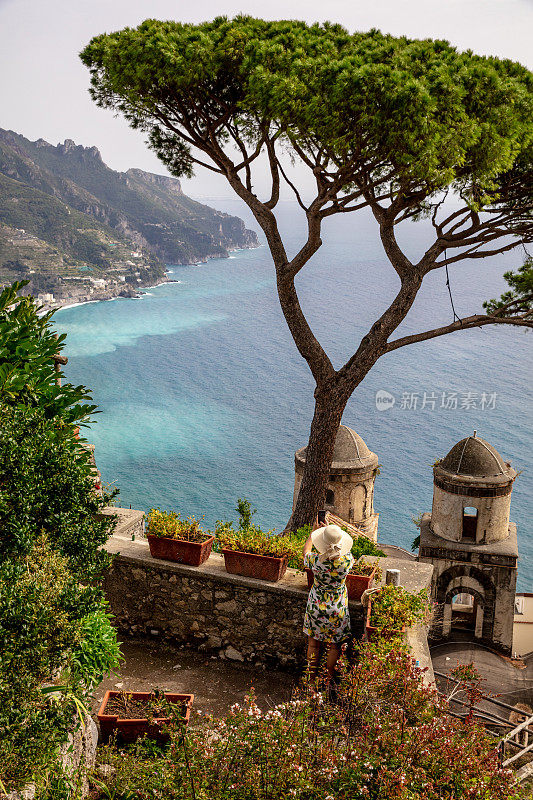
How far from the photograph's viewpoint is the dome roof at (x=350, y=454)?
13953 mm

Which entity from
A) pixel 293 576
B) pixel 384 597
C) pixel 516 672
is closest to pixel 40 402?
pixel 293 576

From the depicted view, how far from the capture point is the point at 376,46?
877cm

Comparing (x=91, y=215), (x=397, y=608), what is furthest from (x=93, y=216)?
(x=397, y=608)

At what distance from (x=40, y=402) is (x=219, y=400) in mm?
83571

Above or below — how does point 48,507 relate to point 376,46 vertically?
below

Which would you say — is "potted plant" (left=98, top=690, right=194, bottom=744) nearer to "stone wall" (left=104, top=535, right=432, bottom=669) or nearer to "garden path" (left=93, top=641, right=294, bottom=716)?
"garden path" (left=93, top=641, right=294, bottom=716)

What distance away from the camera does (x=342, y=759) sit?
3.11 metres

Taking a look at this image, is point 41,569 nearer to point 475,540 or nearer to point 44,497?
point 44,497

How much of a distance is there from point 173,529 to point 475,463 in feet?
A: 33.7

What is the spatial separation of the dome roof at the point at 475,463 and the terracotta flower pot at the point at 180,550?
9.86 m

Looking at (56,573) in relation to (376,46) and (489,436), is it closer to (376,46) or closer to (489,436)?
(376,46)

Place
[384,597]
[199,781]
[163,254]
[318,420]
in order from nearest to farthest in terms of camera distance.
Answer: [199,781] < [384,597] < [318,420] < [163,254]

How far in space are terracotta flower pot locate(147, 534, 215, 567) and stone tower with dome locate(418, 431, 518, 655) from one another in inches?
377

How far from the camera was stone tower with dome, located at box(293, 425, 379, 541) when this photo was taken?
13969 millimetres
